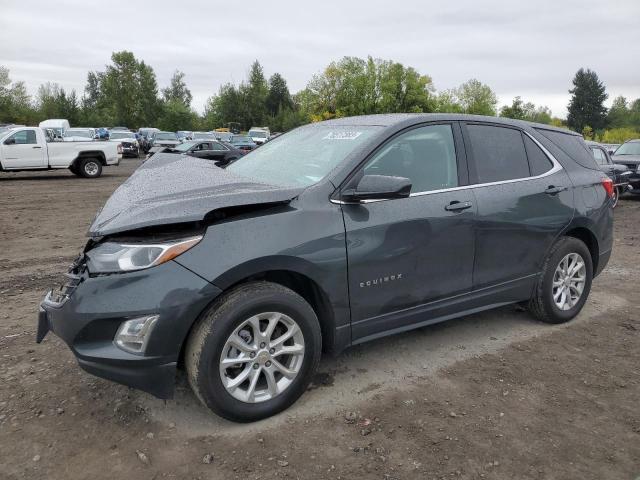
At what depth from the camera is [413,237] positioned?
3.27m

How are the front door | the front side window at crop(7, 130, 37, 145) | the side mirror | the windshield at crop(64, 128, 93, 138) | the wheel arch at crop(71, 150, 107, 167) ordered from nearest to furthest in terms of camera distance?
1. the side mirror
2. the front door
3. the front side window at crop(7, 130, 37, 145)
4. the wheel arch at crop(71, 150, 107, 167)
5. the windshield at crop(64, 128, 93, 138)

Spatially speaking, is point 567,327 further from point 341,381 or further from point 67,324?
point 67,324

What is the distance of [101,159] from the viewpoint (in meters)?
18.2

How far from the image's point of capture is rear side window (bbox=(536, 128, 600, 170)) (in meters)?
4.38

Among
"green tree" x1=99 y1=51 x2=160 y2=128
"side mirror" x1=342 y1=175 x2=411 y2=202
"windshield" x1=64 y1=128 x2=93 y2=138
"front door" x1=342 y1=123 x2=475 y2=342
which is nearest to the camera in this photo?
"side mirror" x1=342 y1=175 x2=411 y2=202

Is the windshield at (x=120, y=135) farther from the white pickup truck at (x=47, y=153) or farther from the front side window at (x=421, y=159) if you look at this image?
the front side window at (x=421, y=159)

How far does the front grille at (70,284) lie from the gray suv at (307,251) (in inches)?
0.5

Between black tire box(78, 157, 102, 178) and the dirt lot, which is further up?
black tire box(78, 157, 102, 178)

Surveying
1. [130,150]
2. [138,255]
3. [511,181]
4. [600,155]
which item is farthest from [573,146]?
[130,150]

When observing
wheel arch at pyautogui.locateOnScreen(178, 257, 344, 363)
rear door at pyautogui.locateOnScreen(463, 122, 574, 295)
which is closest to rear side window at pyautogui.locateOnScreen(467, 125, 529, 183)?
rear door at pyautogui.locateOnScreen(463, 122, 574, 295)


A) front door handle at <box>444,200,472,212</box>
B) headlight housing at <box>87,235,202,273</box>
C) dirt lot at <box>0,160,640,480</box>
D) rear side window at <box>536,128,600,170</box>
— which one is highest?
rear side window at <box>536,128,600,170</box>

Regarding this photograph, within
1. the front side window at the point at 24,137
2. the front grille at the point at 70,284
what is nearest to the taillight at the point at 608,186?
the front grille at the point at 70,284

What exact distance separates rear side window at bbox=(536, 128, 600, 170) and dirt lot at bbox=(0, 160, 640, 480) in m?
1.40

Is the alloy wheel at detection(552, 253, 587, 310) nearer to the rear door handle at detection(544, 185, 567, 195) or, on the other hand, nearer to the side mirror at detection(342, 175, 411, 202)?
the rear door handle at detection(544, 185, 567, 195)
